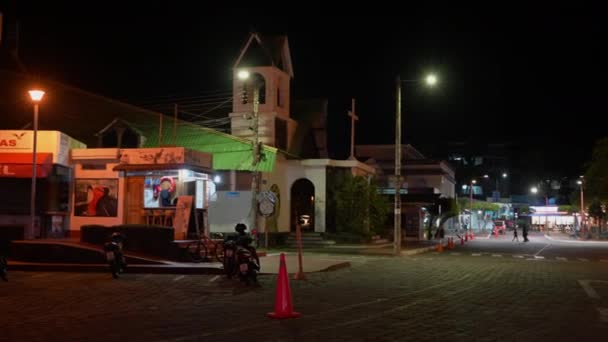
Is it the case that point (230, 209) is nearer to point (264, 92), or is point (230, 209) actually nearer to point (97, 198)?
point (97, 198)

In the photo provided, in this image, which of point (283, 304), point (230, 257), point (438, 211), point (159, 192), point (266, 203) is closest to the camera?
point (283, 304)

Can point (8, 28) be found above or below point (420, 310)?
above

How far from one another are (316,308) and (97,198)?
20393 mm

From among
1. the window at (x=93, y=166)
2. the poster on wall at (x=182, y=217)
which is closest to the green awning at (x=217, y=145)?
the window at (x=93, y=166)

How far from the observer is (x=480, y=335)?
9914 millimetres

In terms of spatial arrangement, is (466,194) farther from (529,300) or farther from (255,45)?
(529,300)

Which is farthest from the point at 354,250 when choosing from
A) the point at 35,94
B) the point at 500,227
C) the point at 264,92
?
the point at 500,227

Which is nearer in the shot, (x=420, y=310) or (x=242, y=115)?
(x=420, y=310)

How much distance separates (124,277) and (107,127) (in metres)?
16.8

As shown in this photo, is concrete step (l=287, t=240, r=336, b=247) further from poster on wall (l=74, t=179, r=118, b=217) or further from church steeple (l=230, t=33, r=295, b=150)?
poster on wall (l=74, t=179, r=118, b=217)

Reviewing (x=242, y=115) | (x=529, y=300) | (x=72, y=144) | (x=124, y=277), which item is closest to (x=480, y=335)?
(x=529, y=300)

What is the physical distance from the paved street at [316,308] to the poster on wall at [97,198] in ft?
37.9

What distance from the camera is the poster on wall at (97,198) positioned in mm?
30641

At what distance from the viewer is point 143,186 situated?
29.9 metres
